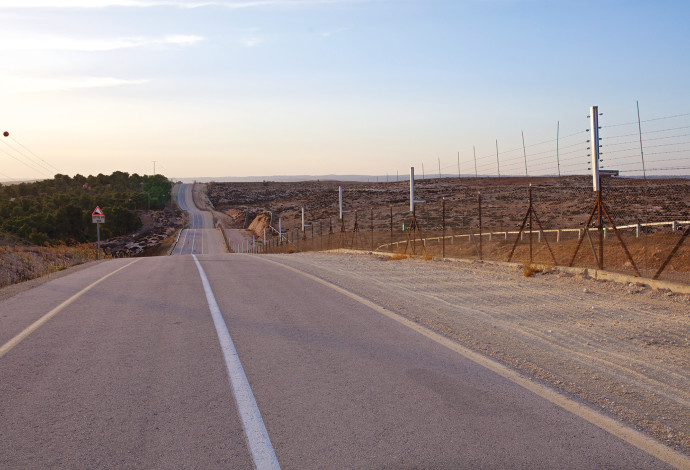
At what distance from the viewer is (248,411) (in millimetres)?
5352

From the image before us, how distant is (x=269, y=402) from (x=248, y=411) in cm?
30

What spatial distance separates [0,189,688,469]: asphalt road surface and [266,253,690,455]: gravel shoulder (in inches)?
23.4

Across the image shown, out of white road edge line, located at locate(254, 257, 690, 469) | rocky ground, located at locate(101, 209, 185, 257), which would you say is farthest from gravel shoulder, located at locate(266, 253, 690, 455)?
rocky ground, located at locate(101, 209, 185, 257)

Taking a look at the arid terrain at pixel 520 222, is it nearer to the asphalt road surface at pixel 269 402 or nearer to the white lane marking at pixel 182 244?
the asphalt road surface at pixel 269 402

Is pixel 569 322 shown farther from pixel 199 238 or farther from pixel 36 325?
pixel 199 238

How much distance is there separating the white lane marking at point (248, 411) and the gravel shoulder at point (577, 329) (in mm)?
2987

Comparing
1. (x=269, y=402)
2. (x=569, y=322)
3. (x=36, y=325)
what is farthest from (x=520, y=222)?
(x=269, y=402)

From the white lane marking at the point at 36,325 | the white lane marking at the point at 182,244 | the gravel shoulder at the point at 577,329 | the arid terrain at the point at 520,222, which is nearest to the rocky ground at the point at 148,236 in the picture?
the white lane marking at the point at 182,244

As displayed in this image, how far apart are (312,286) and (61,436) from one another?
32.6 feet

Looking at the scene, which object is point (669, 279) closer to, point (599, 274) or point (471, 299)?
point (599, 274)

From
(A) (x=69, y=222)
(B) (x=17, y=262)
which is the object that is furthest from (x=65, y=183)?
(B) (x=17, y=262)

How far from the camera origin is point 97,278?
58.4 feet

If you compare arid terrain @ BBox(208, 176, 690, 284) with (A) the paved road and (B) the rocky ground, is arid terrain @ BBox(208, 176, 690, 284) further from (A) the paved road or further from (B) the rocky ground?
(B) the rocky ground

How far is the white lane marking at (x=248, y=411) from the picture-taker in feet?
14.3
